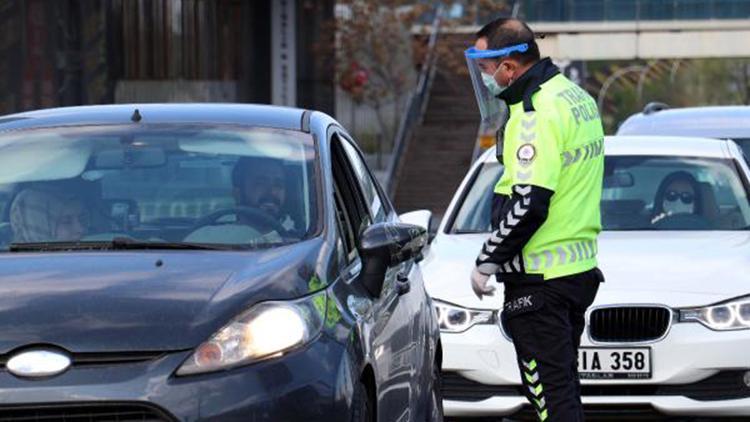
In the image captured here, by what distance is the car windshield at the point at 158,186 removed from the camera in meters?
6.22

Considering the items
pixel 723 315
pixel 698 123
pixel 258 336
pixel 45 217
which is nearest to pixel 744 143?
pixel 698 123

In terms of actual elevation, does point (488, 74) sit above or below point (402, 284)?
above

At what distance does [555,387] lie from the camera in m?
6.98

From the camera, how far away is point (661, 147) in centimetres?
1060

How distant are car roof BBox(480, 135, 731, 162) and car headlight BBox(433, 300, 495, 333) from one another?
1.86 metres

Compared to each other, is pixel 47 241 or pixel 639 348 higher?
pixel 47 241

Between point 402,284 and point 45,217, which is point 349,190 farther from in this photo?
point 45,217

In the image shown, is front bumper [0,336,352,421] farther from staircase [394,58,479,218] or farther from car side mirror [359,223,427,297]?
staircase [394,58,479,218]

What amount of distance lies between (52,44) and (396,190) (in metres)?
15.0

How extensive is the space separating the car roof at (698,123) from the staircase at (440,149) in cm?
2622

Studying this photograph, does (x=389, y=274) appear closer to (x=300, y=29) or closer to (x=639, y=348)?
(x=639, y=348)

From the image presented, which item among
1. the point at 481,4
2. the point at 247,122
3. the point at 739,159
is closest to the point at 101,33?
the point at 481,4

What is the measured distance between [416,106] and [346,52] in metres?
3.59

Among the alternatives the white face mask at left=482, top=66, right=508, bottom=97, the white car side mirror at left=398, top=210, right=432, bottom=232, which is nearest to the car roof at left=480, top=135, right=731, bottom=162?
the white car side mirror at left=398, top=210, right=432, bottom=232
